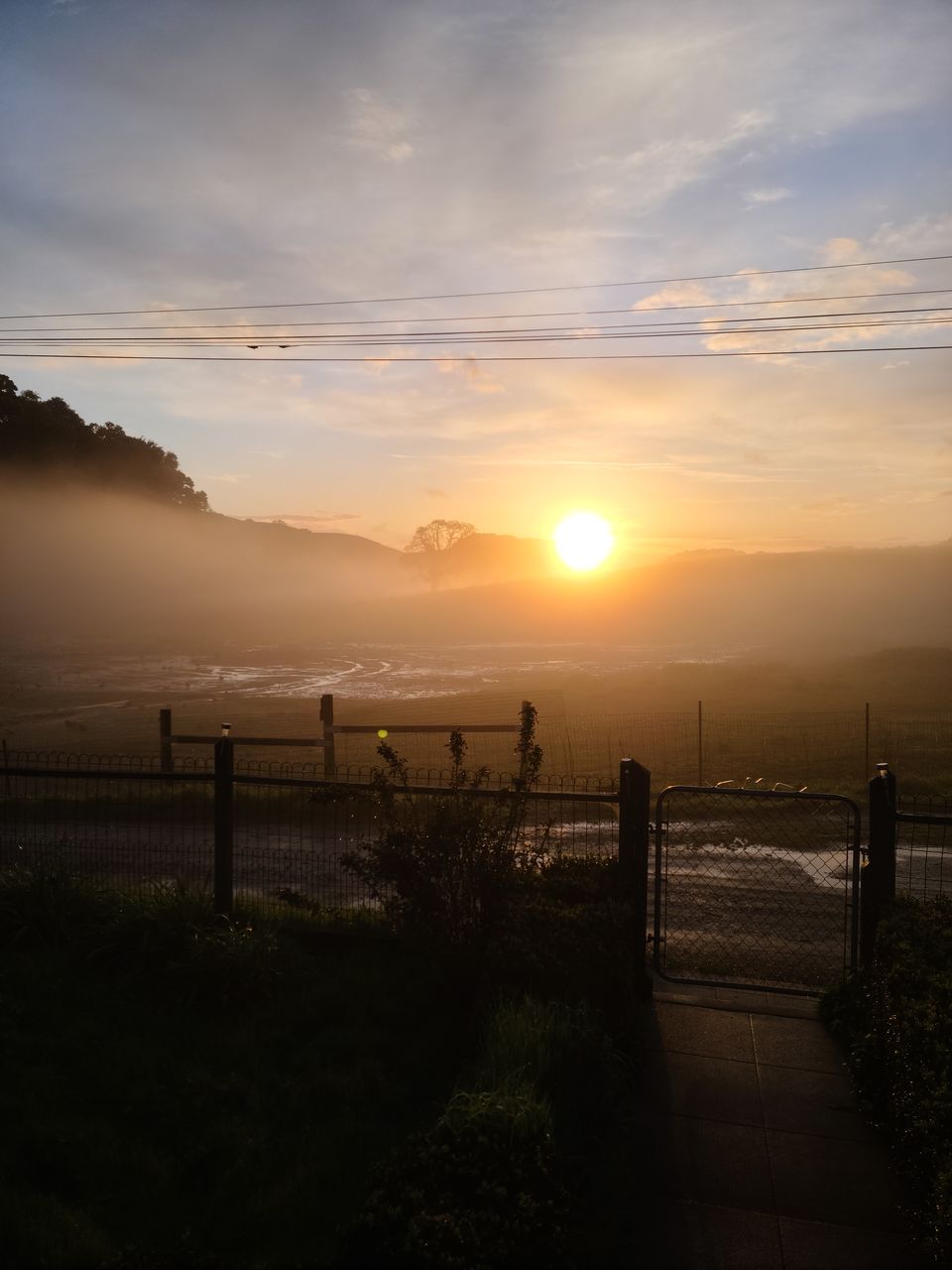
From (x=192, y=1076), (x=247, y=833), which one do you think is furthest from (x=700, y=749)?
(x=192, y=1076)

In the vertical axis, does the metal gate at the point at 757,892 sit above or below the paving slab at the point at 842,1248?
below

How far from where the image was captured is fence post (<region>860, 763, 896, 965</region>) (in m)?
6.77

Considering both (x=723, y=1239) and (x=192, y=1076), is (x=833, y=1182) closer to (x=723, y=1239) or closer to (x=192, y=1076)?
(x=723, y=1239)

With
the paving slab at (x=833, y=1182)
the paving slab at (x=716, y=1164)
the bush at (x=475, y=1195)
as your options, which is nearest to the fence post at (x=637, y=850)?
the paving slab at (x=716, y=1164)

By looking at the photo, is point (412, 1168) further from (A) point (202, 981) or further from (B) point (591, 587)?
(B) point (591, 587)

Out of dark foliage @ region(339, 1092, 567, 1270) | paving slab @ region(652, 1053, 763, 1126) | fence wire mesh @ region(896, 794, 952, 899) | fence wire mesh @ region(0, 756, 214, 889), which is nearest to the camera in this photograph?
dark foliage @ region(339, 1092, 567, 1270)

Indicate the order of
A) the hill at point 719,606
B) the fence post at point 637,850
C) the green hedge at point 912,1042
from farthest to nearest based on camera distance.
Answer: the hill at point 719,606 < the fence post at point 637,850 < the green hedge at point 912,1042

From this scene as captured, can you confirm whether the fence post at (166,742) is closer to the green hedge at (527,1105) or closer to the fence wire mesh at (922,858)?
the fence wire mesh at (922,858)

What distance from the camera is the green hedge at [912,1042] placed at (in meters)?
4.42

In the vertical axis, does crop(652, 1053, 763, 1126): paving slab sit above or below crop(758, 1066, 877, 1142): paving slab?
above

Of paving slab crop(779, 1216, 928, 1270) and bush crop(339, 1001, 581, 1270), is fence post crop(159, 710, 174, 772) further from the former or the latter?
paving slab crop(779, 1216, 928, 1270)

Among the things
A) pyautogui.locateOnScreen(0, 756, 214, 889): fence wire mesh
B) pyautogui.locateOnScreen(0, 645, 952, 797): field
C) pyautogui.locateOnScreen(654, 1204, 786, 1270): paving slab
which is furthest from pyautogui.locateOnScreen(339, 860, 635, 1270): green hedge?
pyautogui.locateOnScreen(0, 645, 952, 797): field

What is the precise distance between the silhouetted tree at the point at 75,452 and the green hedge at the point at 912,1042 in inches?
2964

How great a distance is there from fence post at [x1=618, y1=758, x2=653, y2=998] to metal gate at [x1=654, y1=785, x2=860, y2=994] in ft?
1.19
